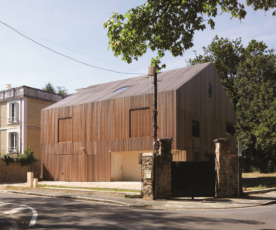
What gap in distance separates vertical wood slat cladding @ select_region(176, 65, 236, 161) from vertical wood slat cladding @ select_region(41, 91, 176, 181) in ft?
3.99

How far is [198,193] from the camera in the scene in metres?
16.0

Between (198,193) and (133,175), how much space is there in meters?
15.6

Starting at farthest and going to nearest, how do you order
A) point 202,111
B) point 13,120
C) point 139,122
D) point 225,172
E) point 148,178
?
point 13,120 → point 202,111 → point 139,122 → point 225,172 → point 148,178

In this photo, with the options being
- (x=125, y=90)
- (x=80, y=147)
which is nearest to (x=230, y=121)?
(x=125, y=90)

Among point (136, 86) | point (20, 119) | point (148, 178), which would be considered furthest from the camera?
point (20, 119)

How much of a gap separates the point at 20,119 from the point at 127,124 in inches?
618

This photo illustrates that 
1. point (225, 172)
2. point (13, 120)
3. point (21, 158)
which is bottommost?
point (21, 158)

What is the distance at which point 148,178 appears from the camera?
1579 centimetres

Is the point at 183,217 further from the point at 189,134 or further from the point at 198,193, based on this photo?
the point at 189,134

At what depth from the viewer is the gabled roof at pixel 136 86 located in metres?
28.4

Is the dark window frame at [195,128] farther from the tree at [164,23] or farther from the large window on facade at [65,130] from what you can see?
Answer: the tree at [164,23]

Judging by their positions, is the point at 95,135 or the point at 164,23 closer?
the point at 164,23

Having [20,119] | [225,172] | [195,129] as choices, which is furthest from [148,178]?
[20,119]

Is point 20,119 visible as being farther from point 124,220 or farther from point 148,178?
point 124,220
